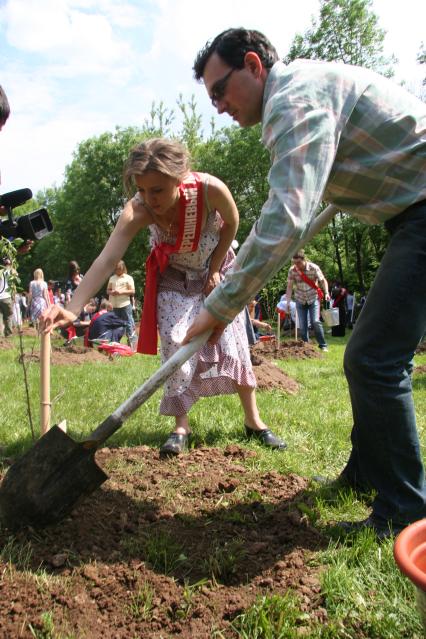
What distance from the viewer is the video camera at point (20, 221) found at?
3.07 m

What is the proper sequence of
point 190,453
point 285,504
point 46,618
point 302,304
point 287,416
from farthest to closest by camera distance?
1. point 302,304
2. point 287,416
3. point 190,453
4. point 285,504
5. point 46,618

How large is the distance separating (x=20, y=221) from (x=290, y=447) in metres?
2.13

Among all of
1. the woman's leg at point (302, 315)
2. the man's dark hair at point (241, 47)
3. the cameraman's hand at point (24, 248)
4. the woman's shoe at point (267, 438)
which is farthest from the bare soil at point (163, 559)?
the woman's leg at point (302, 315)

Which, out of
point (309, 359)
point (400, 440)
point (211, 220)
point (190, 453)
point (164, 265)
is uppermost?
point (211, 220)

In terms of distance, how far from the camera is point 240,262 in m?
1.96

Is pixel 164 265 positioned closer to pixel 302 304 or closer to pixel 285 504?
pixel 285 504

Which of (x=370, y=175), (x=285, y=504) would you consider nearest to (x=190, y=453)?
(x=285, y=504)

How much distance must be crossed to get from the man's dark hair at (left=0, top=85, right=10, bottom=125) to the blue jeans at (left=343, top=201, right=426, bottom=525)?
1861 mm

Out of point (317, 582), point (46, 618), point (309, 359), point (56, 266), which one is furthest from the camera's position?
point (56, 266)

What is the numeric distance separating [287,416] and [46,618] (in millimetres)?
2719

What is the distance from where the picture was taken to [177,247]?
10.5ft

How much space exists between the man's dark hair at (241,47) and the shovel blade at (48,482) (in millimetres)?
1659

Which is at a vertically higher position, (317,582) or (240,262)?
(240,262)

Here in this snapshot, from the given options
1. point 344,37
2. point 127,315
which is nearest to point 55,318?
point 127,315
